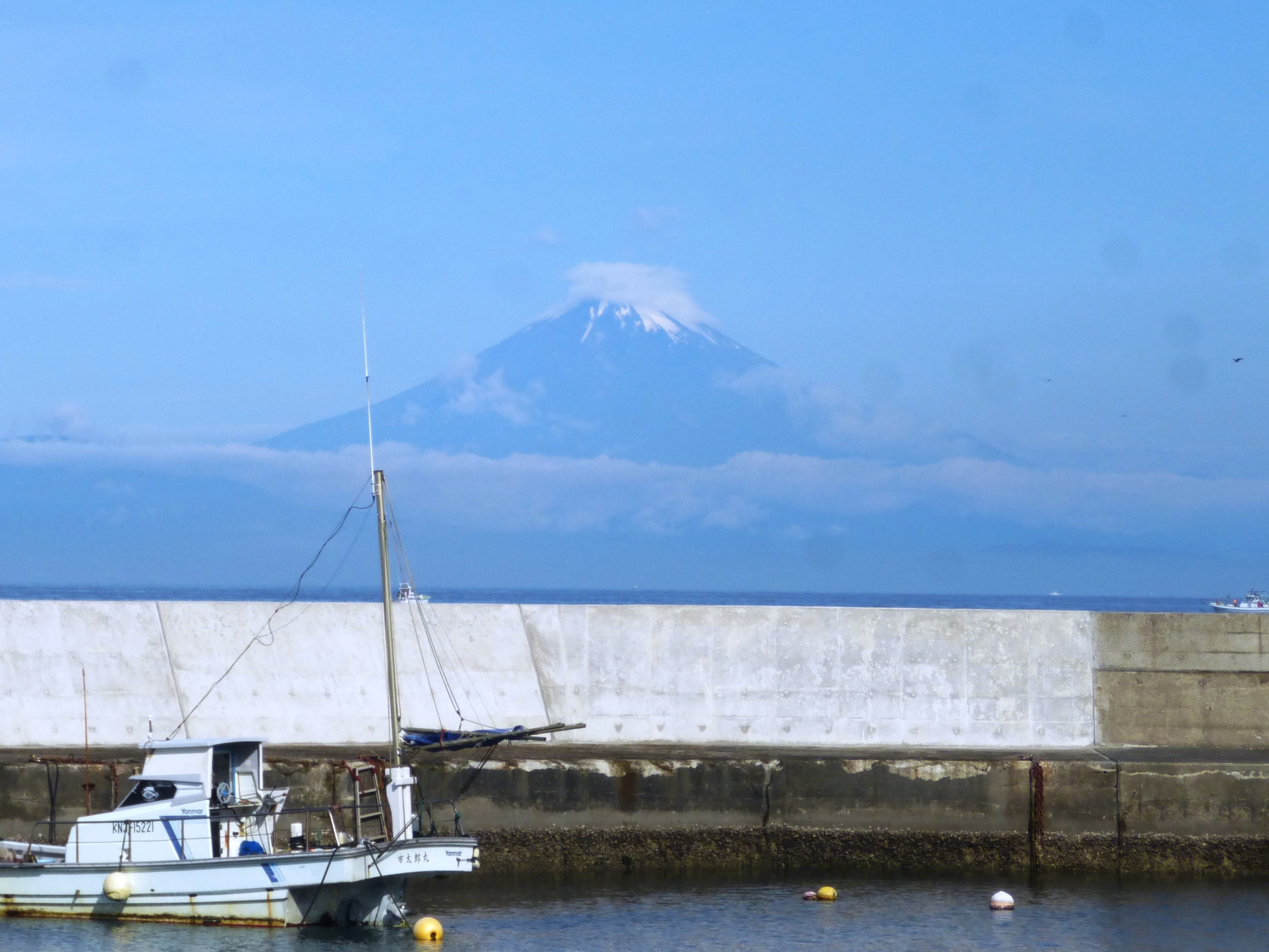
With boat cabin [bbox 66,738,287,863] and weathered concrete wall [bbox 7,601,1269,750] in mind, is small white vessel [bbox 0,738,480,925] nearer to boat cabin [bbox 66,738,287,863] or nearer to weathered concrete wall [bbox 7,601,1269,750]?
boat cabin [bbox 66,738,287,863]

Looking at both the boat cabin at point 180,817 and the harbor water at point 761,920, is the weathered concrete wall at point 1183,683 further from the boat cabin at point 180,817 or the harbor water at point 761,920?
the boat cabin at point 180,817

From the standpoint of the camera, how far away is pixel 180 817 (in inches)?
724

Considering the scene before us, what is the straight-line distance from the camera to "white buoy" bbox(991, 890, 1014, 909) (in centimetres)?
1897

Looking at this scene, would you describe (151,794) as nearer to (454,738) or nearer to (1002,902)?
(454,738)

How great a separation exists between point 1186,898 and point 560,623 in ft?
30.9

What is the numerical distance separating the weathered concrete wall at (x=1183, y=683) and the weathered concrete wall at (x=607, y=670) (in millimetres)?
364

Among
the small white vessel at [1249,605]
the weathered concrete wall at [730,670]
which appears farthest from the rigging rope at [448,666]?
the small white vessel at [1249,605]

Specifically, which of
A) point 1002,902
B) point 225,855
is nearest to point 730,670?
point 1002,902

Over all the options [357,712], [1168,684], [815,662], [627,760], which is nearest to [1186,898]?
[1168,684]

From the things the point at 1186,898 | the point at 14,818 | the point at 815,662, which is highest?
the point at 815,662

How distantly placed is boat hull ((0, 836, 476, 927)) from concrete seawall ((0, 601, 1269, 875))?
2.03 m

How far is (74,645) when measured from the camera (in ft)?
71.2

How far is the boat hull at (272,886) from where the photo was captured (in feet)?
58.5

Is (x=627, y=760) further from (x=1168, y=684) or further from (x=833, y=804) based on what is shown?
(x=1168, y=684)
